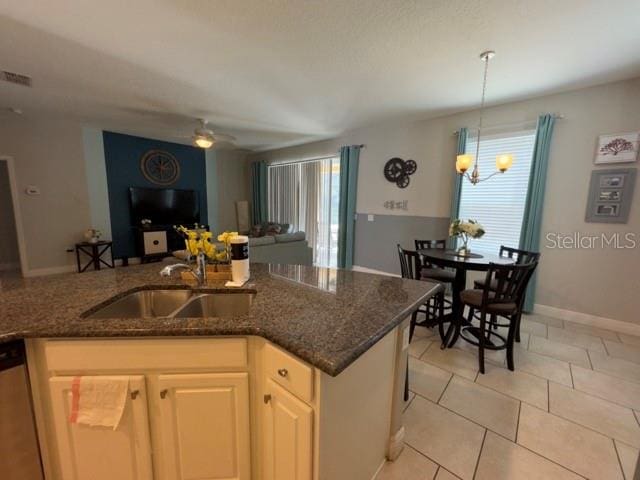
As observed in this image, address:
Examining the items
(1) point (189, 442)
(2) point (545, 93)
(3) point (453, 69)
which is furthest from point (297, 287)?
(2) point (545, 93)

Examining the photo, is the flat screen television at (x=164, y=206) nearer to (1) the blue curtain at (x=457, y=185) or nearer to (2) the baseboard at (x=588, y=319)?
(1) the blue curtain at (x=457, y=185)

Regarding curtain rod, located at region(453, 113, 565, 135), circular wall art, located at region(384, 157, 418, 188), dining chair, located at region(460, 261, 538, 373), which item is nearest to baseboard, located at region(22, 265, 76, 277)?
circular wall art, located at region(384, 157, 418, 188)

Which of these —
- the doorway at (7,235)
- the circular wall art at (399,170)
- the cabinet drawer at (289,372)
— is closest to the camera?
the cabinet drawer at (289,372)

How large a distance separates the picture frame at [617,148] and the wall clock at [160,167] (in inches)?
274

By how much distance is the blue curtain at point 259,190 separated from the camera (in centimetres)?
674

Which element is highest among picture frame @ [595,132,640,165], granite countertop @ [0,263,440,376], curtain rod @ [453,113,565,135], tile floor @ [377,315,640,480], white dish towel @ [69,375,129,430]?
curtain rod @ [453,113,565,135]

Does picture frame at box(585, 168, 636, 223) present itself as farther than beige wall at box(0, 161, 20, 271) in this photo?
No

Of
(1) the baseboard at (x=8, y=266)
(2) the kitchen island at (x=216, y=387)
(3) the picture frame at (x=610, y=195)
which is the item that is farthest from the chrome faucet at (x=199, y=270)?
(1) the baseboard at (x=8, y=266)

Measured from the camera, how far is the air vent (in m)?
2.76

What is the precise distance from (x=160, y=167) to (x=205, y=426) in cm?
600

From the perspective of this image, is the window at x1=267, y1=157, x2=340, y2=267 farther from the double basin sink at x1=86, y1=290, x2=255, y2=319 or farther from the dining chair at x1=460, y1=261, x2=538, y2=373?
the double basin sink at x1=86, y1=290, x2=255, y2=319

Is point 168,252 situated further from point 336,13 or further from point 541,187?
point 541,187

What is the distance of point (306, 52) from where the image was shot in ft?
7.73

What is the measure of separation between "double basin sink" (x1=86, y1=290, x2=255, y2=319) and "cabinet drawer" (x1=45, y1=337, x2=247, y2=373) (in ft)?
1.18
